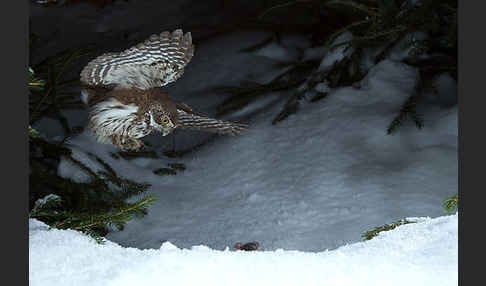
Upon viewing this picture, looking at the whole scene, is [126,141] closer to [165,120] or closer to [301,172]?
[165,120]

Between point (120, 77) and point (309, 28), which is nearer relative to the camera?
point (120, 77)

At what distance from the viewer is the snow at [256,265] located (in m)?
0.40

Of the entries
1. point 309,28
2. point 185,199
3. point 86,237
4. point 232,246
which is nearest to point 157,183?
point 185,199

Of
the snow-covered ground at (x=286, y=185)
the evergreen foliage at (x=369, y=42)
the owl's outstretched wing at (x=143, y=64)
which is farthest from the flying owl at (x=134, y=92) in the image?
the evergreen foliage at (x=369, y=42)

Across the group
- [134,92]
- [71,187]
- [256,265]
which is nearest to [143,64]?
[134,92]

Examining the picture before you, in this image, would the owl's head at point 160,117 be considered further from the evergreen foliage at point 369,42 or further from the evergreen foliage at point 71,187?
the evergreen foliage at point 369,42

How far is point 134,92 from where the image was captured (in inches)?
24.5

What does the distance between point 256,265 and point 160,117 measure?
22 centimetres

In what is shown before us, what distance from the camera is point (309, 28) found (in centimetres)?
119

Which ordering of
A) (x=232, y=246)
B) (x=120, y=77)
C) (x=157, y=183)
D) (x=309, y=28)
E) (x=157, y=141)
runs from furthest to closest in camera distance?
(x=309, y=28), (x=157, y=141), (x=157, y=183), (x=232, y=246), (x=120, y=77)

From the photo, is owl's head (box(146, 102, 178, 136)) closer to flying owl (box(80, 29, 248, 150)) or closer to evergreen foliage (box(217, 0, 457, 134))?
flying owl (box(80, 29, 248, 150))

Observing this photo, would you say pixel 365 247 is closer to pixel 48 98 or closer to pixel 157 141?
pixel 48 98

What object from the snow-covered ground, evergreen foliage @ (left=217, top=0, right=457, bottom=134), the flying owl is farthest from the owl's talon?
evergreen foliage @ (left=217, top=0, right=457, bottom=134)

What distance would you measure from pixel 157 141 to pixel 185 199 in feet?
0.62
